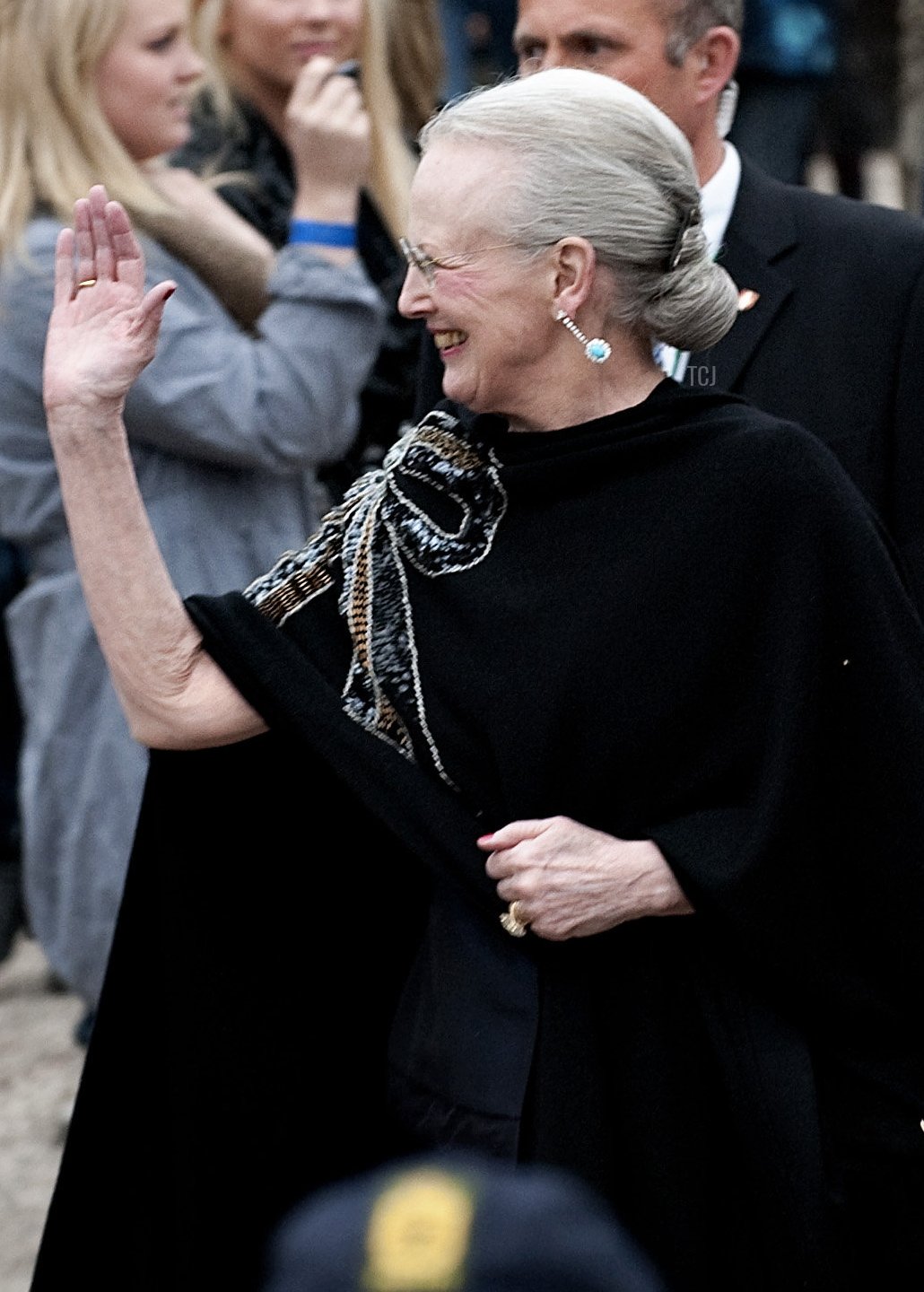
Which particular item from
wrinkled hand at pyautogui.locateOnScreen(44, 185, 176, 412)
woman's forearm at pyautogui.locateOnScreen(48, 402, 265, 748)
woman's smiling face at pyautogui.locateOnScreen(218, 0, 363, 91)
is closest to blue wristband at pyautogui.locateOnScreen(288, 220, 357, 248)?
woman's smiling face at pyautogui.locateOnScreen(218, 0, 363, 91)

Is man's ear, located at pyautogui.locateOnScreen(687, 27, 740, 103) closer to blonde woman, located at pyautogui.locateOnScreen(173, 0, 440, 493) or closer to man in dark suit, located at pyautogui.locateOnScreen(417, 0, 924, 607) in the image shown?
man in dark suit, located at pyautogui.locateOnScreen(417, 0, 924, 607)

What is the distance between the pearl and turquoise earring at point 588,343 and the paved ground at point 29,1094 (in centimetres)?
222

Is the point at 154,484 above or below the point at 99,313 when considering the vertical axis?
below

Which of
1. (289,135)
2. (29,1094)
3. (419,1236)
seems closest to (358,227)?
(289,135)

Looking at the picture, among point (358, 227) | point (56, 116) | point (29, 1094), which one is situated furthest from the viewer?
point (29, 1094)

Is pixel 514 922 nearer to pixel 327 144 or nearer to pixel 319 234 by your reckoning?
pixel 319 234

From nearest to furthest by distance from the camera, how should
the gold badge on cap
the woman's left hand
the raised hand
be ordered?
the gold badge on cap → the woman's left hand → the raised hand

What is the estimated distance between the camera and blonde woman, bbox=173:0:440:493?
4391 mm

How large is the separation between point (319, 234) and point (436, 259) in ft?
5.00

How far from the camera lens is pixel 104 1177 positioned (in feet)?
9.18

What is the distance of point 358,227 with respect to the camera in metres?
4.45

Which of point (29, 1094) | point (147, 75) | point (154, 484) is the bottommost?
point (29, 1094)

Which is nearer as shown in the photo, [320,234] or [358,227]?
[320,234]

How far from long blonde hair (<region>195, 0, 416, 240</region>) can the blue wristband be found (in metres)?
0.49
